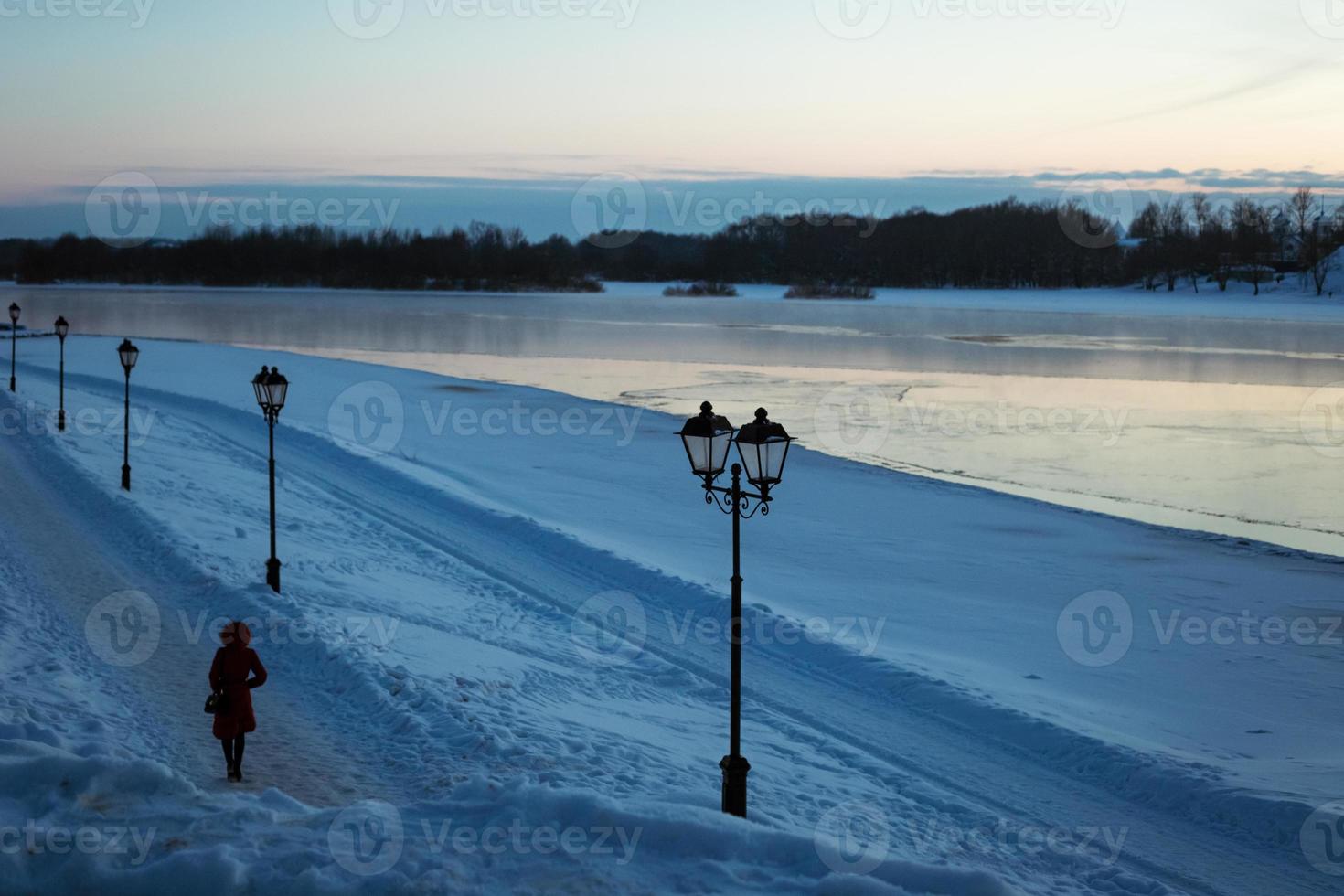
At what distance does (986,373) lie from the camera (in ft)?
137

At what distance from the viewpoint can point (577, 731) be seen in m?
9.85

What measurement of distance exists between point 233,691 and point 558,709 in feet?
11.0

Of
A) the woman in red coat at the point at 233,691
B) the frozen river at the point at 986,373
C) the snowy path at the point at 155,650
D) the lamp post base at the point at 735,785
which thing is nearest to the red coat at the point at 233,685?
the woman in red coat at the point at 233,691

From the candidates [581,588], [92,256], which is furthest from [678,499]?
[92,256]

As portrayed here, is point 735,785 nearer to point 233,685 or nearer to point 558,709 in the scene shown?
point 558,709

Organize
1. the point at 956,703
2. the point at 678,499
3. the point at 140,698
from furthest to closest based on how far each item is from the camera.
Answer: the point at 678,499 < the point at 956,703 < the point at 140,698

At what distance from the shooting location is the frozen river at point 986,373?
22562mm

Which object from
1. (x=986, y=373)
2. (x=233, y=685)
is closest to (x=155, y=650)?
(x=233, y=685)

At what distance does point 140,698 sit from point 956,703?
734 centimetres

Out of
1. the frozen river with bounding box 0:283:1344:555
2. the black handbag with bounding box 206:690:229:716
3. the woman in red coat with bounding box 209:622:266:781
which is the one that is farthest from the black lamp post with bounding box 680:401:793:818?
the frozen river with bounding box 0:283:1344:555

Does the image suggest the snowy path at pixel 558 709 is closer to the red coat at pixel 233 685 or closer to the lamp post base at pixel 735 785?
the lamp post base at pixel 735 785

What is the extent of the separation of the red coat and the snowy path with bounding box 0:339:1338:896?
44 centimetres

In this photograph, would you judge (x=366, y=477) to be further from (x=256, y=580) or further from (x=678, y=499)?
(x=256, y=580)

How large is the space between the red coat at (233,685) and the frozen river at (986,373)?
1562cm
